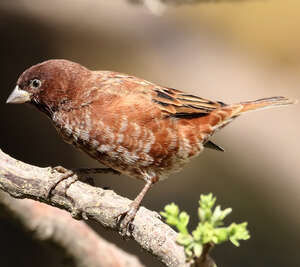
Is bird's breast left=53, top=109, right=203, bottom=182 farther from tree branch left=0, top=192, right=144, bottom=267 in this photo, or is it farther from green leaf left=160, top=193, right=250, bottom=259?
green leaf left=160, top=193, right=250, bottom=259

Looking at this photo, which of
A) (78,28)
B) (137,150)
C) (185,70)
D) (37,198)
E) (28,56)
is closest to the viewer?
(37,198)

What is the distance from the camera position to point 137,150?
417 cm

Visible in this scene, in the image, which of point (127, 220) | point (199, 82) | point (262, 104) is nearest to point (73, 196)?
point (127, 220)

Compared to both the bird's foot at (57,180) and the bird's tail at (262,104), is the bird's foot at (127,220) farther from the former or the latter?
the bird's tail at (262,104)

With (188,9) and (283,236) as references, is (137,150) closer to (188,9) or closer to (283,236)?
(283,236)

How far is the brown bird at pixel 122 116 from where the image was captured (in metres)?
4.14

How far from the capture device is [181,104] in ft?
14.6

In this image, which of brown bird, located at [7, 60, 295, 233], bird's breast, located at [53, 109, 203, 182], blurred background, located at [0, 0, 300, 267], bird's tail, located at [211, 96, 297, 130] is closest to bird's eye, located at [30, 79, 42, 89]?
brown bird, located at [7, 60, 295, 233]

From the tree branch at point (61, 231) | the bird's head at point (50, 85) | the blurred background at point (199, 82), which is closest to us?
the tree branch at point (61, 231)

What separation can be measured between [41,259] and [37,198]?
3208mm

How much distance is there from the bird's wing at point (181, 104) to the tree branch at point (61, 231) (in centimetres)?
97

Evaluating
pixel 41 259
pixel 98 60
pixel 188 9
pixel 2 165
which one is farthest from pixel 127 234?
pixel 188 9

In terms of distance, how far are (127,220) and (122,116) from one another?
751mm

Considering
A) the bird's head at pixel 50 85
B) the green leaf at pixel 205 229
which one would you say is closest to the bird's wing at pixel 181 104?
the bird's head at pixel 50 85
